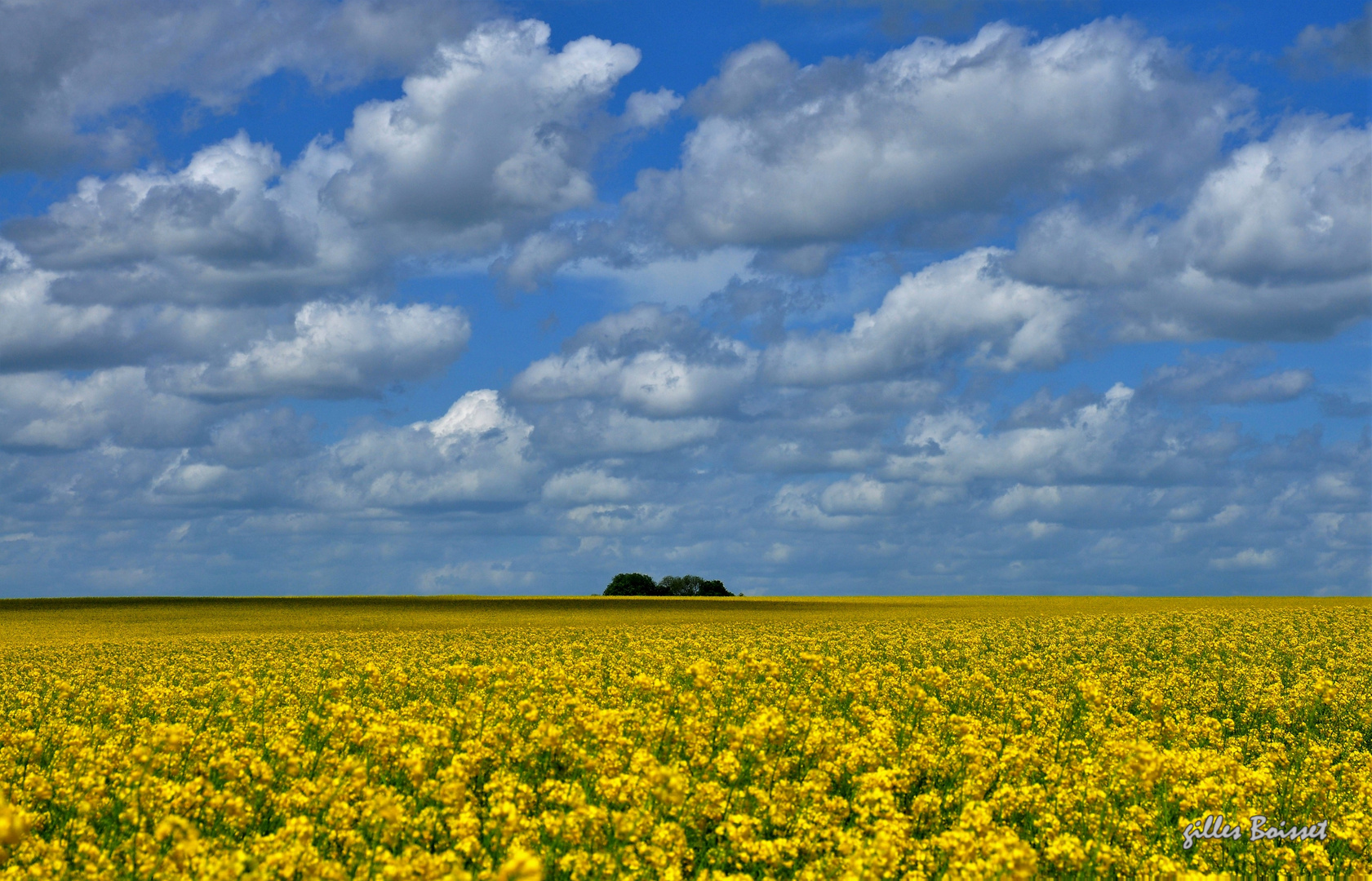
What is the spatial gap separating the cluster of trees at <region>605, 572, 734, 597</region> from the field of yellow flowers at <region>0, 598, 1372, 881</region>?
106355 millimetres

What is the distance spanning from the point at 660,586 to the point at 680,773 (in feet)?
408

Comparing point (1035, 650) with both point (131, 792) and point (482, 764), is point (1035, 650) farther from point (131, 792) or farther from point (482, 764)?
point (131, 792)

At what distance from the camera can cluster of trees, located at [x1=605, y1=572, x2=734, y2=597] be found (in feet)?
423

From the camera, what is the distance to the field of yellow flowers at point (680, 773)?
8.11 meters

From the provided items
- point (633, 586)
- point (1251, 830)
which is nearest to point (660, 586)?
point (633, 586)

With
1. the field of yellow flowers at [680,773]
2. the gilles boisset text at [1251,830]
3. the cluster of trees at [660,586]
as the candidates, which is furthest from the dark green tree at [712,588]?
the gilles boisset text at [1251,830]

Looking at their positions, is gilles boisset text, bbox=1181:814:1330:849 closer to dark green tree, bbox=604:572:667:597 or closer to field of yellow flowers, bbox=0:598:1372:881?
field of yellow flowers, bbox=0:598:1372:881

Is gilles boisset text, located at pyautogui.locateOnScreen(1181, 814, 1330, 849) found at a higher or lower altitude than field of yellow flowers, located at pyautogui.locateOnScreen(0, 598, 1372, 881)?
lower

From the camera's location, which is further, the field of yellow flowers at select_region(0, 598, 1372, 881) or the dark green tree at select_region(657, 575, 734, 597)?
the dark green tree at select_region(657, 575, 734, 597)

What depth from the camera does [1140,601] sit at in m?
84.6

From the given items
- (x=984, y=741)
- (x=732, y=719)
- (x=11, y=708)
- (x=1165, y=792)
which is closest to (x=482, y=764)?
(x=732, y=719)

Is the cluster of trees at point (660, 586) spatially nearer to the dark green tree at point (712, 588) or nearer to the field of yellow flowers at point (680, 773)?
the dark green tree at point (712, 588)

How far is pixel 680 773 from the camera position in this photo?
27.9 ft

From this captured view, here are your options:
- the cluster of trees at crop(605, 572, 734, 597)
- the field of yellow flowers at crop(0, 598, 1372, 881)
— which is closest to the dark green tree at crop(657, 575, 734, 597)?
the cluster of trees at crop(605, 572, 734, 597)
